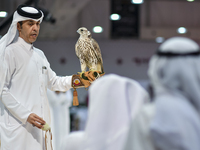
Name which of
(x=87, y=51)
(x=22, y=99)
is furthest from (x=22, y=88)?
(x=87, y=51)

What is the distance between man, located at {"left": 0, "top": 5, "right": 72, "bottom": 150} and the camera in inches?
95.5

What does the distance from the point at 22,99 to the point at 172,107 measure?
5.35ft

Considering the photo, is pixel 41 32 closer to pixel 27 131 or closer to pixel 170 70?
pixel 27 131

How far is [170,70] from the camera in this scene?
1.16 m

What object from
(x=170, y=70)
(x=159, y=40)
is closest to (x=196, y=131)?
(x=170, y=70)

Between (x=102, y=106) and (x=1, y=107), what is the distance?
134 centimetres

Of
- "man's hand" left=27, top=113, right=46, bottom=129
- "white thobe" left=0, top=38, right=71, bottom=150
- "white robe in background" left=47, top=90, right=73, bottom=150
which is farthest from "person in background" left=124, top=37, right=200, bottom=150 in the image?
"white robe in background" left=47, top=90, right=73, bottom=150

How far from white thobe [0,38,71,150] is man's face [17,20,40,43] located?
4 centimetres

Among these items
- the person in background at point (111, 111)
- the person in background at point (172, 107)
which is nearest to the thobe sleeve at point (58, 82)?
the person in background at point (111, 111)

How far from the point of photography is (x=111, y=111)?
4.82ft

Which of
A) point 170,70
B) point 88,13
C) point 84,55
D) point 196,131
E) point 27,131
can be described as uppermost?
point 88,13

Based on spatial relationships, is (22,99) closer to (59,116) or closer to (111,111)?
(111,111)

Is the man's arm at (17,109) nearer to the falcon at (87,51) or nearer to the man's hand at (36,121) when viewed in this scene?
the man's hand at (36,121)

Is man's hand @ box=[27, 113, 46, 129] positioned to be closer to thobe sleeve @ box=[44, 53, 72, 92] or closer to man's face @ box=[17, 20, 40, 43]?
thobe sleeve @ box=[44, 53, 72, 92]
